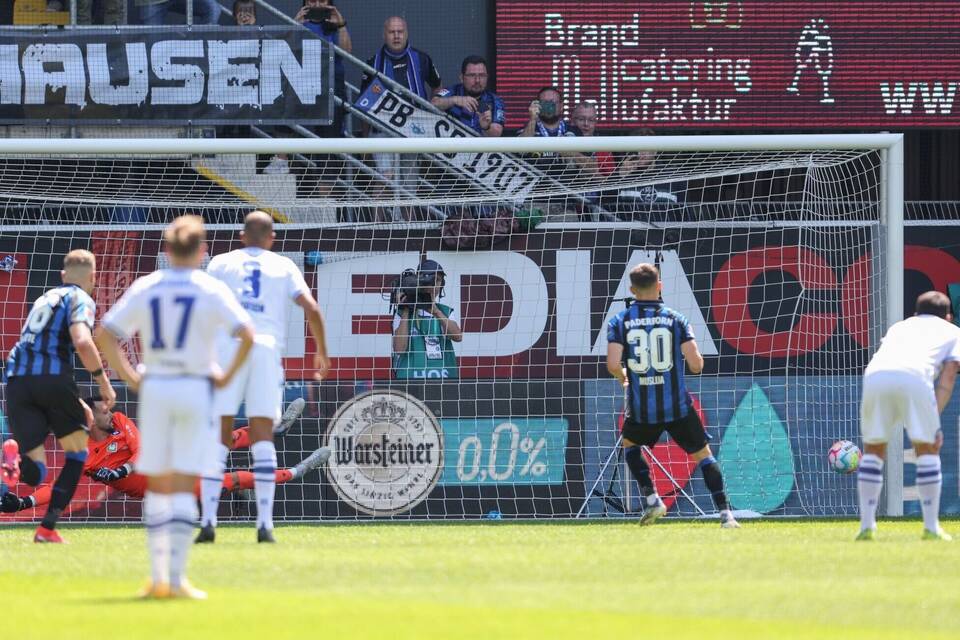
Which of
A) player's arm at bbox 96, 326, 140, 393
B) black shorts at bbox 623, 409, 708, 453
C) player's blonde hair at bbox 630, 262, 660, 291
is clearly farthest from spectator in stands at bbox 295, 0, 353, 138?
player's arm at bbox 96, 326, 140, 393

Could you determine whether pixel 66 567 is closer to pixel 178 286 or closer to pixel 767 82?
pixel 178 286

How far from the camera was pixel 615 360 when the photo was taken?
37.8 feet

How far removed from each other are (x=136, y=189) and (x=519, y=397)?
177 inches

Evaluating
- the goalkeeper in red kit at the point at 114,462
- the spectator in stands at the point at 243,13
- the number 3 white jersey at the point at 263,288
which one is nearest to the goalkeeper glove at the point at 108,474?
the goalkeeper in red kit at the point at 114,462

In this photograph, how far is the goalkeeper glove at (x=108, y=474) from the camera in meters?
13.5

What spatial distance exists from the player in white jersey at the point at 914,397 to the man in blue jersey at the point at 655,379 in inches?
69.3

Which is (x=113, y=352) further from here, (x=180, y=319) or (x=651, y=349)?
(x=651, y=349)

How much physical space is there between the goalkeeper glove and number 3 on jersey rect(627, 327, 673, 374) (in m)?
4.78

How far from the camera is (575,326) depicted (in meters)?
15.1

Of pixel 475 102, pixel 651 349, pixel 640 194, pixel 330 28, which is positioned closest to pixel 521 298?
pixel 640 194

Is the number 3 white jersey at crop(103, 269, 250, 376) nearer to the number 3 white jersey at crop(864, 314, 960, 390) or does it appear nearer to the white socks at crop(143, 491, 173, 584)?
the white socks at crop(143, 491, 173, 584)

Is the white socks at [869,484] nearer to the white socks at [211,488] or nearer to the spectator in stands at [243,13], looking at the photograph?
the white socks at [211,488]

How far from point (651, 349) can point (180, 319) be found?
5.52 metres

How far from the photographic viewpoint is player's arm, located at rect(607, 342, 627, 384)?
37.7 ft
